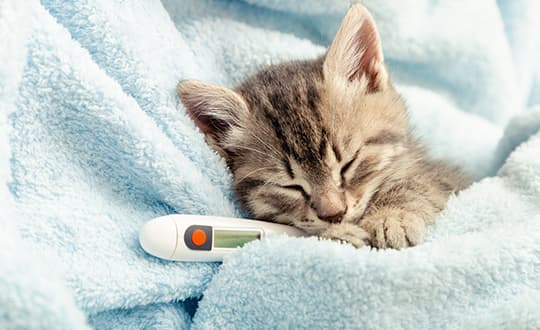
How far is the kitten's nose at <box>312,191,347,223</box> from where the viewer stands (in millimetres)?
1088

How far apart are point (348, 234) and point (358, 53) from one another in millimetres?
485

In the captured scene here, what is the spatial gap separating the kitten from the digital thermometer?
164 mm

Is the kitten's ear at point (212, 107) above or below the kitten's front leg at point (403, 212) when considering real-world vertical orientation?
above

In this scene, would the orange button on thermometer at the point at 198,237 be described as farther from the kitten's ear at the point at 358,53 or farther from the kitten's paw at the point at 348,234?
the kitten's ear at the point at 358,53

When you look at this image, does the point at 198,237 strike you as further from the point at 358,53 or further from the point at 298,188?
the point at 358,53

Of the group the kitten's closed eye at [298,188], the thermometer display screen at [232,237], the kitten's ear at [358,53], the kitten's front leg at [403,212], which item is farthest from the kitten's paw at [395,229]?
the kitten's ear at [358,53]

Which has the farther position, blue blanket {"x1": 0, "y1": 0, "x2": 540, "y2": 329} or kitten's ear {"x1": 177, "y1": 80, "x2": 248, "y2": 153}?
kitten's ear {"x1": 177, "y1": 80, "x2": 248, "y2": 153}

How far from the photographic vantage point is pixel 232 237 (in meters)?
0.99

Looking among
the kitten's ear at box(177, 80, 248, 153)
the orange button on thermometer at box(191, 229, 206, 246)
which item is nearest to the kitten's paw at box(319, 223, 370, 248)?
the orange button on thermometer at box(191, 229, 206, 246)

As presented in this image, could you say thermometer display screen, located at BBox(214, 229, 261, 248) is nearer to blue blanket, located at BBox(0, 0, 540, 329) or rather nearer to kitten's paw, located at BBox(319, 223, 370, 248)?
blue blanket, located at BBox(0, 0, 540, 329)

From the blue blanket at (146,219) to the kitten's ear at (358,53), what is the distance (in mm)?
335

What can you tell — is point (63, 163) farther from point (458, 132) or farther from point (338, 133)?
point (458, 132)

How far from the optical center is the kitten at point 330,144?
3.67ft

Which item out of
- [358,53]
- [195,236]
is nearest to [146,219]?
[195,236]
